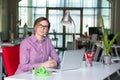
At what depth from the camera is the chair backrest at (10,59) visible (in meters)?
2.76

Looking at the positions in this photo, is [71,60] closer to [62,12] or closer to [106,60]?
[106,60]

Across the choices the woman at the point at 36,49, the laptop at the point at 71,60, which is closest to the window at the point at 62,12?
the woman at the point at 36,49

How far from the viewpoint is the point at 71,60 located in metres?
2.62

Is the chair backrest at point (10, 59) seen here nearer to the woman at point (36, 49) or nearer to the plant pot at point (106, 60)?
the woman at point (36, 49)

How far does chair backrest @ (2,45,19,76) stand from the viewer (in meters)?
2.76

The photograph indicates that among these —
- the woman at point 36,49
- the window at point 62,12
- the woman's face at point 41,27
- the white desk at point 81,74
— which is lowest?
the white desk at point 81,74

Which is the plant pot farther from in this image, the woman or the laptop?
the woman

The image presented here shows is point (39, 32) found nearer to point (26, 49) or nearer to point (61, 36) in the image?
point (26, 49)

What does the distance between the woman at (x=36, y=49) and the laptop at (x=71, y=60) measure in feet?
0.45

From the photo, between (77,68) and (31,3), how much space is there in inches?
475

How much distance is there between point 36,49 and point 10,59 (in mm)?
292

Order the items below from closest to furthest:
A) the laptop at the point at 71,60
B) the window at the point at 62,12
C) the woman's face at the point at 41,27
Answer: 1. the laptop at the point at 71,60
2. the woman's face at the point at 41,27
3. the window at the point at 62,12

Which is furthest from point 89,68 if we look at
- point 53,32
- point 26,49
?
point 53,32

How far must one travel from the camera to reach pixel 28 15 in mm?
14594
